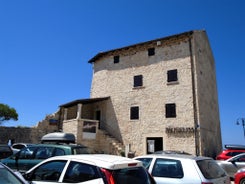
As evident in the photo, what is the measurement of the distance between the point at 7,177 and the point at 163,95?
16.0 meters

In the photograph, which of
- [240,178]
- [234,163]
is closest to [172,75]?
[234,163]

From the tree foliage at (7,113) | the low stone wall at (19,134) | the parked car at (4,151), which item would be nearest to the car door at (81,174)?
the parked car at (4,151)

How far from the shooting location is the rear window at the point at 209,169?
501 cm

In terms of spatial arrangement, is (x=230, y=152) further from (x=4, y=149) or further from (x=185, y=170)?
(x=4, y=149)

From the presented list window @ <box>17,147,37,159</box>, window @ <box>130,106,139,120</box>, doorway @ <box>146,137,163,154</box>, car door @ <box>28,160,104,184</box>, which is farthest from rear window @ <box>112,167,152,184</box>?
window @ <box>130,106,139,120</box>

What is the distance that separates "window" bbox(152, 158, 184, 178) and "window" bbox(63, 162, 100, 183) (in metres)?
2.40

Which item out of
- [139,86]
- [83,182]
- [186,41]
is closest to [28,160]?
[83,182]

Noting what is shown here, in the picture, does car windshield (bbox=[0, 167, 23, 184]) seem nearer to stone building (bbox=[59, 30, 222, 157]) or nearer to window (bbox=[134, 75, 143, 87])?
stone building (bbox=[59, 30, 222, 157])

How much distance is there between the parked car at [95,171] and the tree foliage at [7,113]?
3551 centimetres

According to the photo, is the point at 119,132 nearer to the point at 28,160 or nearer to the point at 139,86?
the point at 139,86

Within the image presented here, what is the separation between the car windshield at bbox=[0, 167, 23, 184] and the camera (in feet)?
12.0

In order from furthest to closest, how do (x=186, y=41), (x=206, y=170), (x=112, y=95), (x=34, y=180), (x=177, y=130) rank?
(x=112, y=95) → (x=186, y=41) → (x=177, y=130) → (x=206, y=170) → (x=34, y=180)

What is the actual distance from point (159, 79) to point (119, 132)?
5.82 metres

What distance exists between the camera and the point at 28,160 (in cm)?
804
